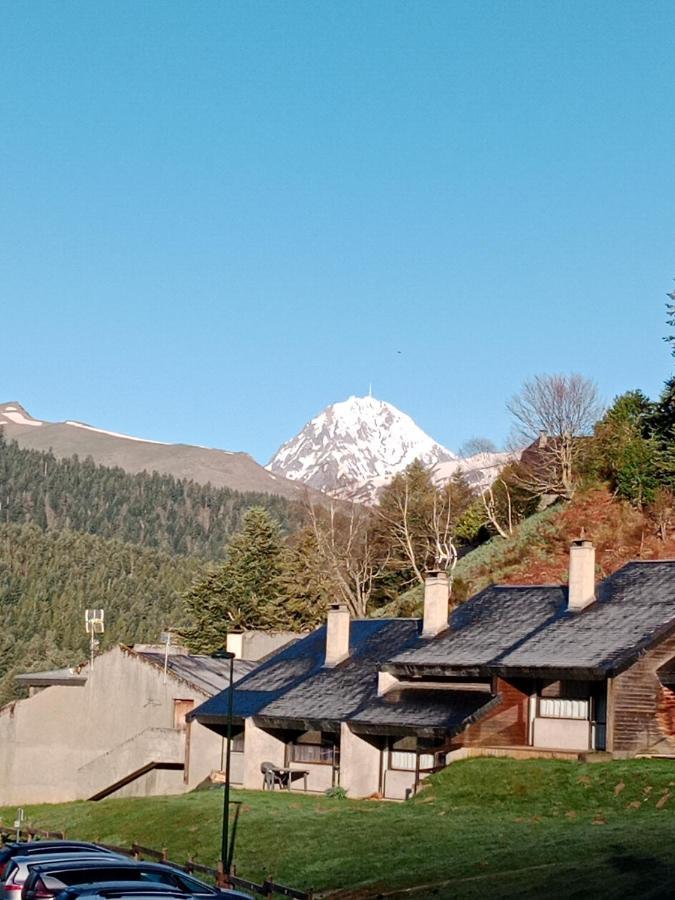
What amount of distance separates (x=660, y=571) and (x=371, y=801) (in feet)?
40.0

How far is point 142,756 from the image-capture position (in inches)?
2505

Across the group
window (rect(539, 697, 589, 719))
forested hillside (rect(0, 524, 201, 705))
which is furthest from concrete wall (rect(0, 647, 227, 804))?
forested hillside (rect(0, 524, 201, 705))

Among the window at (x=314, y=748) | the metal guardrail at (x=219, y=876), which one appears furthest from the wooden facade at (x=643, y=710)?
the metal guardrail at (x=219, y=876)


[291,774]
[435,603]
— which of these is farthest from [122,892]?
[435,603]

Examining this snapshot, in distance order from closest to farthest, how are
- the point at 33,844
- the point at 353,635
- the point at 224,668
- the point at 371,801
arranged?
1. the point at 33,844
2. the point at 371,801
3. the point at 353,635
4. the point at 224,668

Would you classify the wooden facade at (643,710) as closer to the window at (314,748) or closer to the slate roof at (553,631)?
the slate roof at (553,631)

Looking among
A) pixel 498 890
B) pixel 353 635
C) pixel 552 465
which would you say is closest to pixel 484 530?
pixel 552 465

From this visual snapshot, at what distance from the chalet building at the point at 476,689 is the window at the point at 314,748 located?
0.21 feet

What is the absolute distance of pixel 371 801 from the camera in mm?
50062

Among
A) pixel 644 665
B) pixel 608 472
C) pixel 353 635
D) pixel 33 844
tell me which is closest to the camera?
pixel 33 844

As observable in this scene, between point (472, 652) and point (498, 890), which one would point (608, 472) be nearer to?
point (472, 652)

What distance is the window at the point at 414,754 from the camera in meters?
49.6

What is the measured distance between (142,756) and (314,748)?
10998 millimetres

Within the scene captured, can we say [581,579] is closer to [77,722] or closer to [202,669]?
[202,669]
